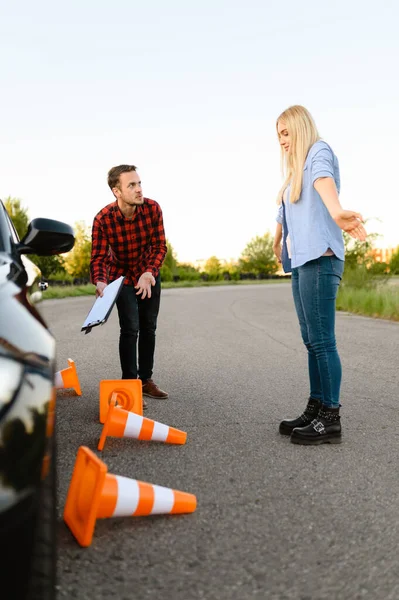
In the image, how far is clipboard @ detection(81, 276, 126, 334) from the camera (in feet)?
14.1

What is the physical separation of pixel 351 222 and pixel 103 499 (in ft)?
6.90

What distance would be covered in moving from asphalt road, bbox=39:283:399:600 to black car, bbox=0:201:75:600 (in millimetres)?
554

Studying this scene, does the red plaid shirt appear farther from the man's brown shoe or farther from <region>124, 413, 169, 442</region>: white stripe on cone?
<region>124, 413, 169, 442</region>: white stripe on cone

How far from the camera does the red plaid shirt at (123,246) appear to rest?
18.1 ft

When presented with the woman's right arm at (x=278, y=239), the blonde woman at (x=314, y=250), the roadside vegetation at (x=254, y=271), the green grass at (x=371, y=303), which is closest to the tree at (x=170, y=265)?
the roadside vegetation at (x=254, y=271)

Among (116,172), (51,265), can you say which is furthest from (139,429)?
(51,265)

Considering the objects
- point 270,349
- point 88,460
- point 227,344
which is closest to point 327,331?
point 88,460

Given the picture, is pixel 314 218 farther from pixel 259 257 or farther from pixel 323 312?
pixel 259 257

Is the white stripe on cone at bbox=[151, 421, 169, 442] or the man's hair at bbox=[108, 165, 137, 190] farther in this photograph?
the man's hair at bbox=[108, 165, 137, 190]

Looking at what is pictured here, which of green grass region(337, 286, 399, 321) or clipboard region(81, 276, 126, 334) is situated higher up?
clipboard region(81, 276, 126, 334)

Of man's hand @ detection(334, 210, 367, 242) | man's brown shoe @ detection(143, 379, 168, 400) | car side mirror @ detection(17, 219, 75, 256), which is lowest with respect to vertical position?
man's brown shoe @ detection(143, 379, 168, 400)

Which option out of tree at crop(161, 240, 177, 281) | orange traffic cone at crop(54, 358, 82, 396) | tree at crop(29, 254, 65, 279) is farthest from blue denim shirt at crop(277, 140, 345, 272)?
tree at crop(161, 240, 177, 281)

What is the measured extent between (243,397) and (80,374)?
2107 millimetres

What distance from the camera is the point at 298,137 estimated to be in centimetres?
409
